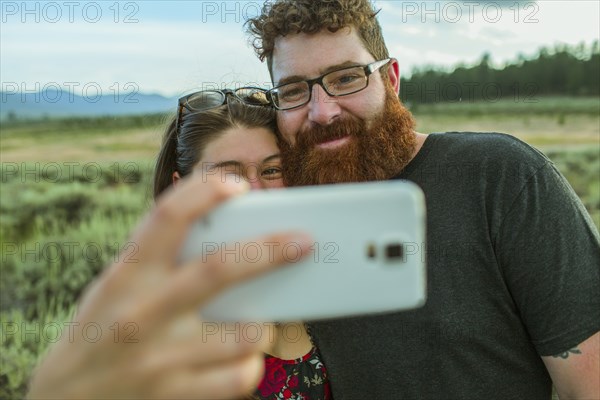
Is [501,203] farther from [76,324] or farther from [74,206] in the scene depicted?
[74,206]

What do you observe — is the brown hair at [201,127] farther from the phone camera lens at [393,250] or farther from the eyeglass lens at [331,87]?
the phone camera lens at [393,250]

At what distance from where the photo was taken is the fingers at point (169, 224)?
22.6 inches

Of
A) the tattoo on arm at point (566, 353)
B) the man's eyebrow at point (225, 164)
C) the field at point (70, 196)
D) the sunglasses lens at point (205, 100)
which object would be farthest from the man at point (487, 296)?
the field at point (70, 196)

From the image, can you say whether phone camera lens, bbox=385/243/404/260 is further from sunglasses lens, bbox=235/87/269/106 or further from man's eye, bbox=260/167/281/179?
sunglasses lens, bbox=235/87/269/106

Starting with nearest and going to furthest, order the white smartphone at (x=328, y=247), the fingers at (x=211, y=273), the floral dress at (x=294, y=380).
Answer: the fingers at (x=211, y=273) → the white smartphone at (x=328, y=247) → the floral dress at (x=294, y=380)

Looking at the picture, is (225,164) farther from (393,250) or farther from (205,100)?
(393,250)

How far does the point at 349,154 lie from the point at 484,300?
65 centimetres

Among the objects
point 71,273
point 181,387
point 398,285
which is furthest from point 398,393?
point 71,273

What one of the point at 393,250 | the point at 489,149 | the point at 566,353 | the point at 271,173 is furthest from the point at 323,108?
the point at 393,250

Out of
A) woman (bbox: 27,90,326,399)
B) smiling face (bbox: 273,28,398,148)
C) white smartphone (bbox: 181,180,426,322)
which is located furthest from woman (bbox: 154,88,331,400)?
woman (bbox: 27,90,326,399)

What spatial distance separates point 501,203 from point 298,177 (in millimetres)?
647

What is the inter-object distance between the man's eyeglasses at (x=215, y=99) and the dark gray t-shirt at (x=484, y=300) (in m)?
0.79

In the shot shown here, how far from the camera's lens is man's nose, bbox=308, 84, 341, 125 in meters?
2.07

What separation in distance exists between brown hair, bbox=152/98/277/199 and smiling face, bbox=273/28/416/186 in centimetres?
9
